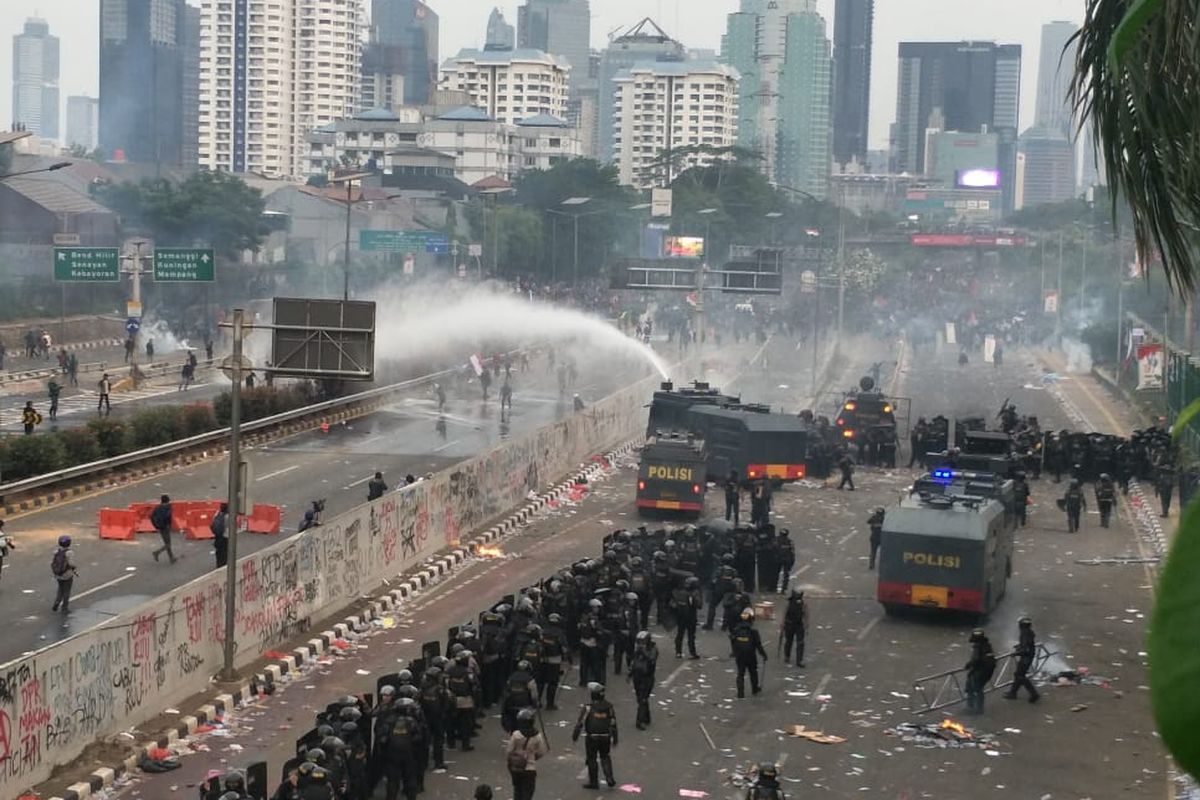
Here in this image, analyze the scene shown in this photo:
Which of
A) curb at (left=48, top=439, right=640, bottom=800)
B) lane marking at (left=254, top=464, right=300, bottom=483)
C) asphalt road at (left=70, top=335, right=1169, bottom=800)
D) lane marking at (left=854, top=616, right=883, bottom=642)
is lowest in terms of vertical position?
lane marking at (left=854, top=616, right=883, bottom=642)

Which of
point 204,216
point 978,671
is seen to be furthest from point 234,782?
point 204,216

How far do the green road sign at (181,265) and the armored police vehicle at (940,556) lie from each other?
118ft

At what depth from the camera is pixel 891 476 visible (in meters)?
47.3

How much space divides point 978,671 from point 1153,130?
1247 cm

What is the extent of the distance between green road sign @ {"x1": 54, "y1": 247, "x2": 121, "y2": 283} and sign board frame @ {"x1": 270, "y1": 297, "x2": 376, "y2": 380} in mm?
34875

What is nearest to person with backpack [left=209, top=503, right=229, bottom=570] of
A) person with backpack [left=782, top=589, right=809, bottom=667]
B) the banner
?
person with backpack [left=782, top=589, right=809, bottom=667]

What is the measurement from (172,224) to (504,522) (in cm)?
5046

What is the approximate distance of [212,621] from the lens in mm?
21250

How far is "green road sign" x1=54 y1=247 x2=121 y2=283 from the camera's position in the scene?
5650 cm

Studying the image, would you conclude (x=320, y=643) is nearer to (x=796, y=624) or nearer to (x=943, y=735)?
(x=796, y=624)

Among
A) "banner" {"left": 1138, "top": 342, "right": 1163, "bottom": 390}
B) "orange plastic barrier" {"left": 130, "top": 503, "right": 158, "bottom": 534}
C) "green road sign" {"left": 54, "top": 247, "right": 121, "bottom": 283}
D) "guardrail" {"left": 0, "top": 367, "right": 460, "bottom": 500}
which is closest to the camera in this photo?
"orange plastic barrier" {"left": 130, "top": 503, "right": 158, "bottom": 534}

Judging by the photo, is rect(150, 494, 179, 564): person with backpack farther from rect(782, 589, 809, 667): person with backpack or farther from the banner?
the banner

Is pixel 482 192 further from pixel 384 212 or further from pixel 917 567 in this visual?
pixel 917 567

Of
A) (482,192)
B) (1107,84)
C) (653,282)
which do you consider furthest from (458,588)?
(482,192)
